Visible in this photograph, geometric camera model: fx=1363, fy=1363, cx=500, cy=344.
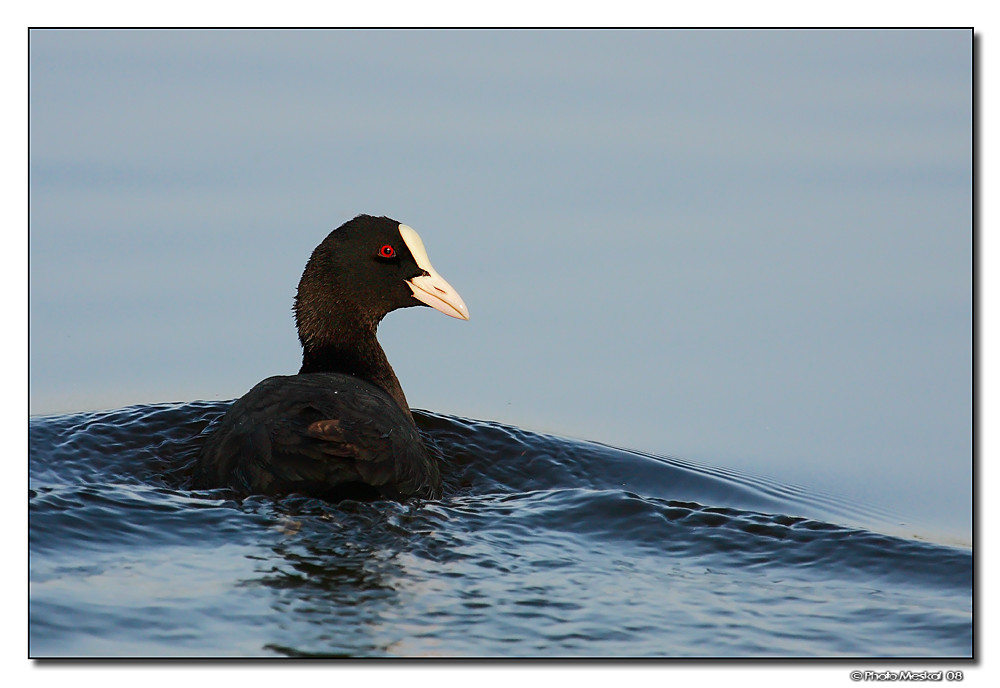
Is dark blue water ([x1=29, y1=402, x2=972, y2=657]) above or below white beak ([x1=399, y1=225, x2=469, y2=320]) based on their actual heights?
below

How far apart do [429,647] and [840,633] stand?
171 cm

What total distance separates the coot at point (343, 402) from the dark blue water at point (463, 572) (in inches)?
5.7

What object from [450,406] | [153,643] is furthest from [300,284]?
[153,643]

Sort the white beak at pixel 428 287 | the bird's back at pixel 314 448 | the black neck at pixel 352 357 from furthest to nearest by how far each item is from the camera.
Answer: the white beak at pixel 428 287, the black neck at pixel 352 357, the bird's back at pixel 314 448

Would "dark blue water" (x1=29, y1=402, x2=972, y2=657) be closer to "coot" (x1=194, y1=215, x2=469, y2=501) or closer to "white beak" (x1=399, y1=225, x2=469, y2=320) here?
"coot" (x1=194, y1=215, x2=469, y2=501)

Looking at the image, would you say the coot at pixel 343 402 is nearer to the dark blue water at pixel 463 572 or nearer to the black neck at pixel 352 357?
the black neck at pixel 352 357

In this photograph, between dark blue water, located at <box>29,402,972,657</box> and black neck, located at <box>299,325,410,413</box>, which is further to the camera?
black neck, located at <box>299,325,410,413</box>

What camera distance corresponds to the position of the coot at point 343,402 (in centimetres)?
622

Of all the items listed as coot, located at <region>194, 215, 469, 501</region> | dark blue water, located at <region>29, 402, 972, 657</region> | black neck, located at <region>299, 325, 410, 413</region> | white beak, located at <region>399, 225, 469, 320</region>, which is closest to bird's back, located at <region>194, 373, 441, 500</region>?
coot, located at <region>194, 215, 469, 501</region>

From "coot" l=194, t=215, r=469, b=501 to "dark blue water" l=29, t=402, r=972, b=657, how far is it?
146mm

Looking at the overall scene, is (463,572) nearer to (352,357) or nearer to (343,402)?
(343,402)

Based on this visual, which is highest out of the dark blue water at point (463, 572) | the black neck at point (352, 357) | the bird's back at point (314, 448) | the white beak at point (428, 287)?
the white beak at point (428, 287)

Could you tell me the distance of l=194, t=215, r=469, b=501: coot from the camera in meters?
6.22

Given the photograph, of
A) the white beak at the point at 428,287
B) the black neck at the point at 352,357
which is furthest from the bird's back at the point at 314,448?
the white beak at the point at 428,287
